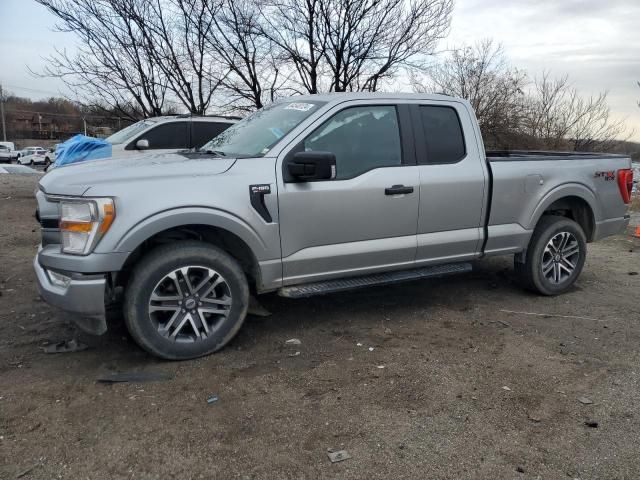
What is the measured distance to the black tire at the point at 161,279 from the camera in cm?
339

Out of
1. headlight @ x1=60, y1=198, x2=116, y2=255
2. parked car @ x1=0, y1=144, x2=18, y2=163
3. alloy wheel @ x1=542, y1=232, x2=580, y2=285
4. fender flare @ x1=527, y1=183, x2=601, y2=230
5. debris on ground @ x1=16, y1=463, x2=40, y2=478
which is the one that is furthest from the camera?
parked car @ x1=0, y1=144, x2=18, y2=163

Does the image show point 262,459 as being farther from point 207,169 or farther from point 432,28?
point 432,28

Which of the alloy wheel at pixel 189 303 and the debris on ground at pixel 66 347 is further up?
the alloy wheel at pixel 189 303

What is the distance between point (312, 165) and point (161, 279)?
4.27 ft

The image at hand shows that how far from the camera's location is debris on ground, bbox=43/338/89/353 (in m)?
3.74

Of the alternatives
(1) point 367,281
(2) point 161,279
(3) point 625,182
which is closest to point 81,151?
(2) point 161,279

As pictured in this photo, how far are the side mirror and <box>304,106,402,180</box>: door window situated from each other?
27cm

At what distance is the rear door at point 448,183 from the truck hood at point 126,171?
1707 mm

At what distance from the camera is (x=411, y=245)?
14.3ft

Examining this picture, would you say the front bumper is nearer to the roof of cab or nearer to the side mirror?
the side mirror

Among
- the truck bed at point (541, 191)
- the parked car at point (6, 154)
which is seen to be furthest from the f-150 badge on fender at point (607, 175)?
the parked car at point (6, 154)

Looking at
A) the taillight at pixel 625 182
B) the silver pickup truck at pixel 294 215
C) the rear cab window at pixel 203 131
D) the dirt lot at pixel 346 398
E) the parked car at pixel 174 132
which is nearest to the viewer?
the dirt lot at pixel 346 398

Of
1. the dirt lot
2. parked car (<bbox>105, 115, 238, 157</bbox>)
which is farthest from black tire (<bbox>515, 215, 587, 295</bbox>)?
parked car (<bbox>105, 115, 238, 157</bbox>)

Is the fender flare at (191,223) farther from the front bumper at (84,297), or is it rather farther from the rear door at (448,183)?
the rear door at (448,183)
